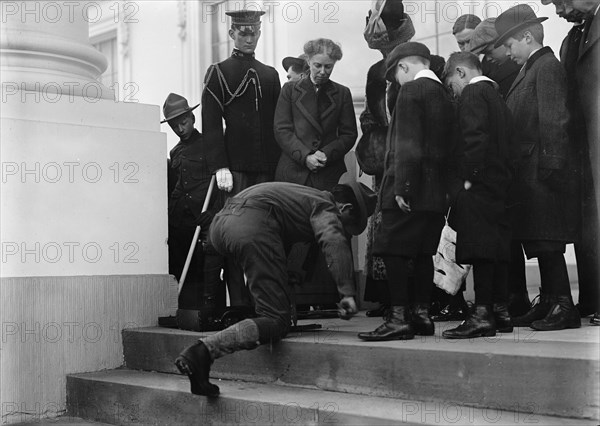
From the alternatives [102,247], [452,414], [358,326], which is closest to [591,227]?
[358,326]

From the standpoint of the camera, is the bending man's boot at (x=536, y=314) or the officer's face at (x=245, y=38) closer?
the bending man's boot at (x=536, y=314)

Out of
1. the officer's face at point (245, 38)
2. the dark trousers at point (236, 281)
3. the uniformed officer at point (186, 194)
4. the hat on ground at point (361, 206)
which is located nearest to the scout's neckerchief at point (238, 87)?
the officer's face at point (245, 38)

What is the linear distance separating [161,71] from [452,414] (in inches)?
362

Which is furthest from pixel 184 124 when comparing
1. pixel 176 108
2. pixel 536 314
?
pixel 536 314

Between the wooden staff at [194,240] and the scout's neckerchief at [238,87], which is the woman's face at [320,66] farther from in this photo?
the wooden staff at [194,240]

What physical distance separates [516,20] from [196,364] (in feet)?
8.55

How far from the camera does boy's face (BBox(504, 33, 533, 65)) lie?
196 inches

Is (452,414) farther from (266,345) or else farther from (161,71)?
(161,71)

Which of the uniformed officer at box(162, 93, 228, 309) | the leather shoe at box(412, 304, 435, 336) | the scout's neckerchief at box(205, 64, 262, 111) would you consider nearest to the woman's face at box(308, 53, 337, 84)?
the scout's neckerchief at box(205, 64, 262, 111)

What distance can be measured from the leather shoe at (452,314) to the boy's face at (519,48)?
1646 mm

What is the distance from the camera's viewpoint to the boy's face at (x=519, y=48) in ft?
16.4

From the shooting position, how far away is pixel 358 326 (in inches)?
214

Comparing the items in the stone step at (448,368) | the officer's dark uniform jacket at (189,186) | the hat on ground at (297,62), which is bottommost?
the stone step at (448,368)

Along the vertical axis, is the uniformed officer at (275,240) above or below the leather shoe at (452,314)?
above
